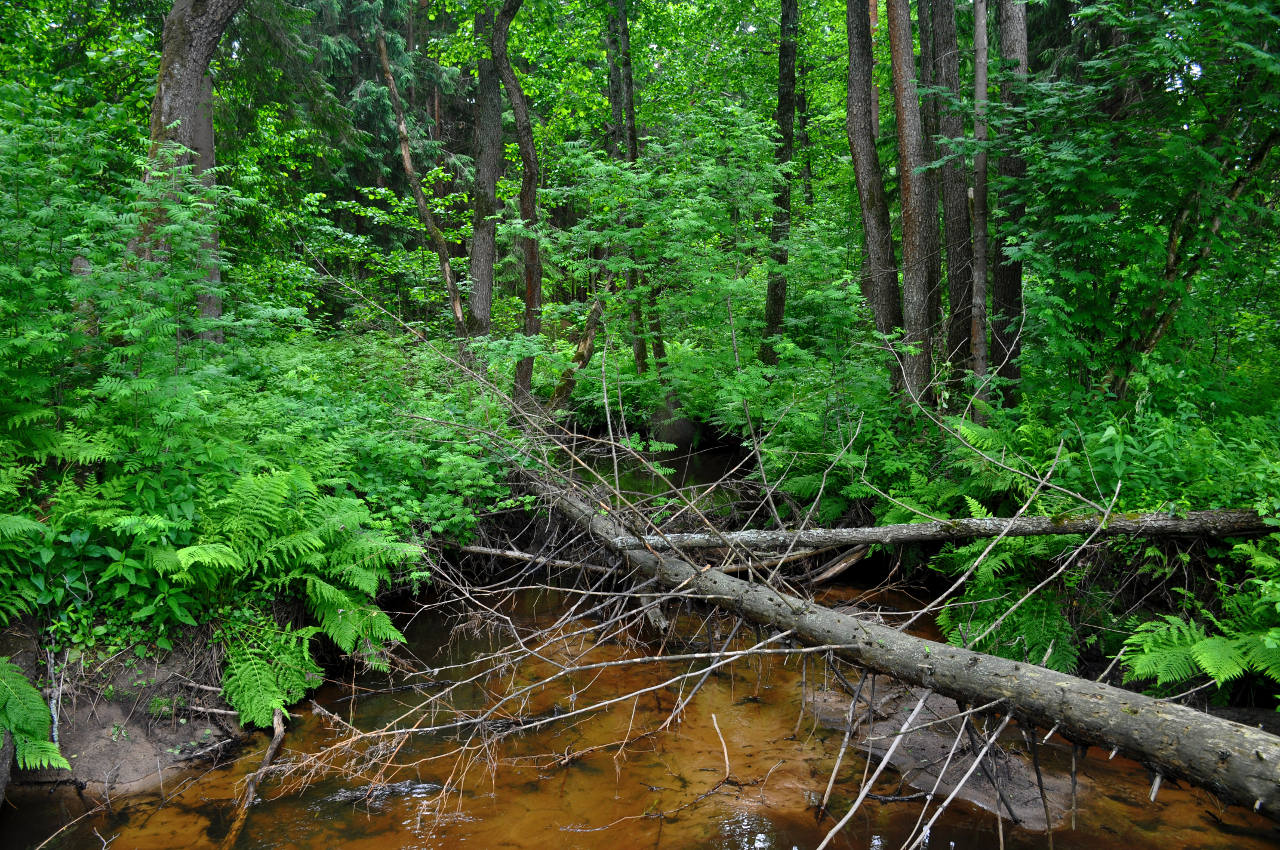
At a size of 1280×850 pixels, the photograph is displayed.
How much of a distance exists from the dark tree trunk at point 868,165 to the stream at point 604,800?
6.38 metres

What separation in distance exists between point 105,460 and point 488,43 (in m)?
9.77

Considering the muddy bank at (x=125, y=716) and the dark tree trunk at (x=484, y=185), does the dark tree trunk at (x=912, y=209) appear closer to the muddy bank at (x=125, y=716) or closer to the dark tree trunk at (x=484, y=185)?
the dark tree trunk at (x=484, y=185)

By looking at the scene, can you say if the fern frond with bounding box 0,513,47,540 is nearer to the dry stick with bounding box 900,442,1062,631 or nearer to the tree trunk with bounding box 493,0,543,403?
the dry stick with bounding box 900,442,1062,631

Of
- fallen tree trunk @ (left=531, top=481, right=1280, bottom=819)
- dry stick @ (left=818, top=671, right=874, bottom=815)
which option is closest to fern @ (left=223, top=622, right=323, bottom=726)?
fallen tree trunk @ (left=531, top=481, right=1280, bottom=819)

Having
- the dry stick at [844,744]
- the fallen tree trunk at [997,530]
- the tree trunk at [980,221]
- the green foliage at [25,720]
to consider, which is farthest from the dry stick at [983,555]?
the green foliage at [25,720]

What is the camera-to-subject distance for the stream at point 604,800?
397 cm

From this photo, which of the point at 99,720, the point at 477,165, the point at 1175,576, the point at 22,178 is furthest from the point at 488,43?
the point at 1175,576

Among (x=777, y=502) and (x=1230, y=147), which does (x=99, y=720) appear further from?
(x=1230, y=147)

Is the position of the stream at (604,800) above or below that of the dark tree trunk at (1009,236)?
below

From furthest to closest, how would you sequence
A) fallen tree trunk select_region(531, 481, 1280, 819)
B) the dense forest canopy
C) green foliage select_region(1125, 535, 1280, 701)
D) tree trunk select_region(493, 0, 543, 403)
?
1. tree trunk select_region(493, 0, 543, 403)
2. the dense forest canopy
3. green foliage select_region(1125, 535, 1280, 701)
4. fallen tree trunk select_region(531, 481, 1280, 819)

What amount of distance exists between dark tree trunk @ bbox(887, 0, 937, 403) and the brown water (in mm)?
4960

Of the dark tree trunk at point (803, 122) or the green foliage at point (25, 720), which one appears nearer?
the green foliage at point (25, 720)

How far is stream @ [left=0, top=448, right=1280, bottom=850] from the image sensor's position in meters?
3.97

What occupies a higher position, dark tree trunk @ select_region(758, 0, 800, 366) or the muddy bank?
dark tree trunk @ select_region(758, 0, 800, 366)
